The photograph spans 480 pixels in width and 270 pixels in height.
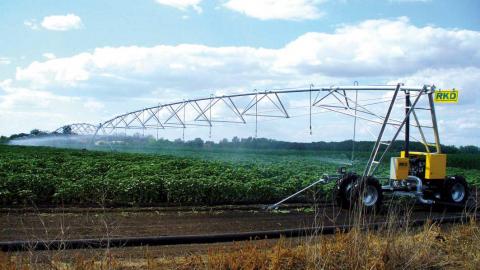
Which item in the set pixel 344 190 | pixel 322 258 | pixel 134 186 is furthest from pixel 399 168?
pixel 322 258

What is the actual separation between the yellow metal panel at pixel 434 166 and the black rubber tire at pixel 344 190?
A: 2833mm

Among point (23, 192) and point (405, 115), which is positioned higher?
point (405, 115)

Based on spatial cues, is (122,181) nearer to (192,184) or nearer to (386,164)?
(192,184)

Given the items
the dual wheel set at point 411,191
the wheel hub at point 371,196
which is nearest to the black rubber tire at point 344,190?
the dual wheel set at point 411,191

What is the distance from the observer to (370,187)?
555 inches

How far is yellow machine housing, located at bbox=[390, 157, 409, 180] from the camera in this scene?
48.2ft

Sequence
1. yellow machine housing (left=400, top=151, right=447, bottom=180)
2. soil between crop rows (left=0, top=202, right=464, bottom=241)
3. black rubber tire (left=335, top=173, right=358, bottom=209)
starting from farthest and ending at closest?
yellow machine housing (left=400, top=151, right=447, bottom=180)
black rubber tire (left=335, top=173, right=358, bottom=209)
soil between crop rows (left=0, top=202, right=464, bottom=241)

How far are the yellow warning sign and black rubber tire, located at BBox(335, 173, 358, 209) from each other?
3.07 m

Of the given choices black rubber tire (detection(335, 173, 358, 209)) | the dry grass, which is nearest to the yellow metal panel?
black rubber tire (detection(335, 173, 358, 209))

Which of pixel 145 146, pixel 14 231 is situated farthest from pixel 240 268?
pixel 145 146

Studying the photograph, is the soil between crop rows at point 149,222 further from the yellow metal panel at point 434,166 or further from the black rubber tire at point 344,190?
the yellow metal panel at point 434,166

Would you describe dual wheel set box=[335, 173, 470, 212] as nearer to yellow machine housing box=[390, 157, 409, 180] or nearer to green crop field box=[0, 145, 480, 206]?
yellow machine housing box=[390, 157, 409, 180]

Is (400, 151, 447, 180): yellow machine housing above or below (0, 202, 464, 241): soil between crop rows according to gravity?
above

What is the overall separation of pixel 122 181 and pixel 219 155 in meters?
16.0
